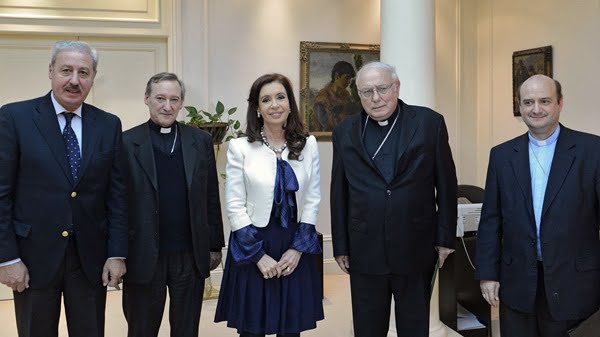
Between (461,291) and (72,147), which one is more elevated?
(72,147)

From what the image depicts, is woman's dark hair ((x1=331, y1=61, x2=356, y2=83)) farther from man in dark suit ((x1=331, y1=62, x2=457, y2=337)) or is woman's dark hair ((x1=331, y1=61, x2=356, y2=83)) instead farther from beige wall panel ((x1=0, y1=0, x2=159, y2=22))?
man in dark suit ((x1=331, y1=62, x2=457, y2=337))

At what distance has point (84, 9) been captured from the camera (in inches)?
187

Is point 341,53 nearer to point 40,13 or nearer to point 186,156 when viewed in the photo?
point 40,13

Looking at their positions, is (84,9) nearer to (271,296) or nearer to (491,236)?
(271,296)

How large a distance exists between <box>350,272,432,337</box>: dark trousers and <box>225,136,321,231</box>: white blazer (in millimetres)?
387

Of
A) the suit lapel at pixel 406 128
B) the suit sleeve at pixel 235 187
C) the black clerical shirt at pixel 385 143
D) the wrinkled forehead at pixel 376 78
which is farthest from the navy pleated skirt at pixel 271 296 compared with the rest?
the wrinkled forehead at pixel 376 78

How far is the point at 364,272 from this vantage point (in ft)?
7.61

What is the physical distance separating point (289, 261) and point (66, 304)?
925 mm

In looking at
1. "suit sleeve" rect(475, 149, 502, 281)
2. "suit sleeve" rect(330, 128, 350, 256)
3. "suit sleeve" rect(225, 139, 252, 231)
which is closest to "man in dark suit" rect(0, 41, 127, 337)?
"suit sleeve" rect(225, 139, 252, 231)

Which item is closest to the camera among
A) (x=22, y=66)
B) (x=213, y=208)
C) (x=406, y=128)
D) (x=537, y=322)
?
(x=537, y=322)

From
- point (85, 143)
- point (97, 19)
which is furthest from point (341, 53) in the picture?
point (85, 143)

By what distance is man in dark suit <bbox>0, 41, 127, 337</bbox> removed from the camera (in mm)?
2016

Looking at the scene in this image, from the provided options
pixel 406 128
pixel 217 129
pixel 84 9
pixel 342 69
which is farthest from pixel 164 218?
pixel 342 69

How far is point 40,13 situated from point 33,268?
11.1 ft
